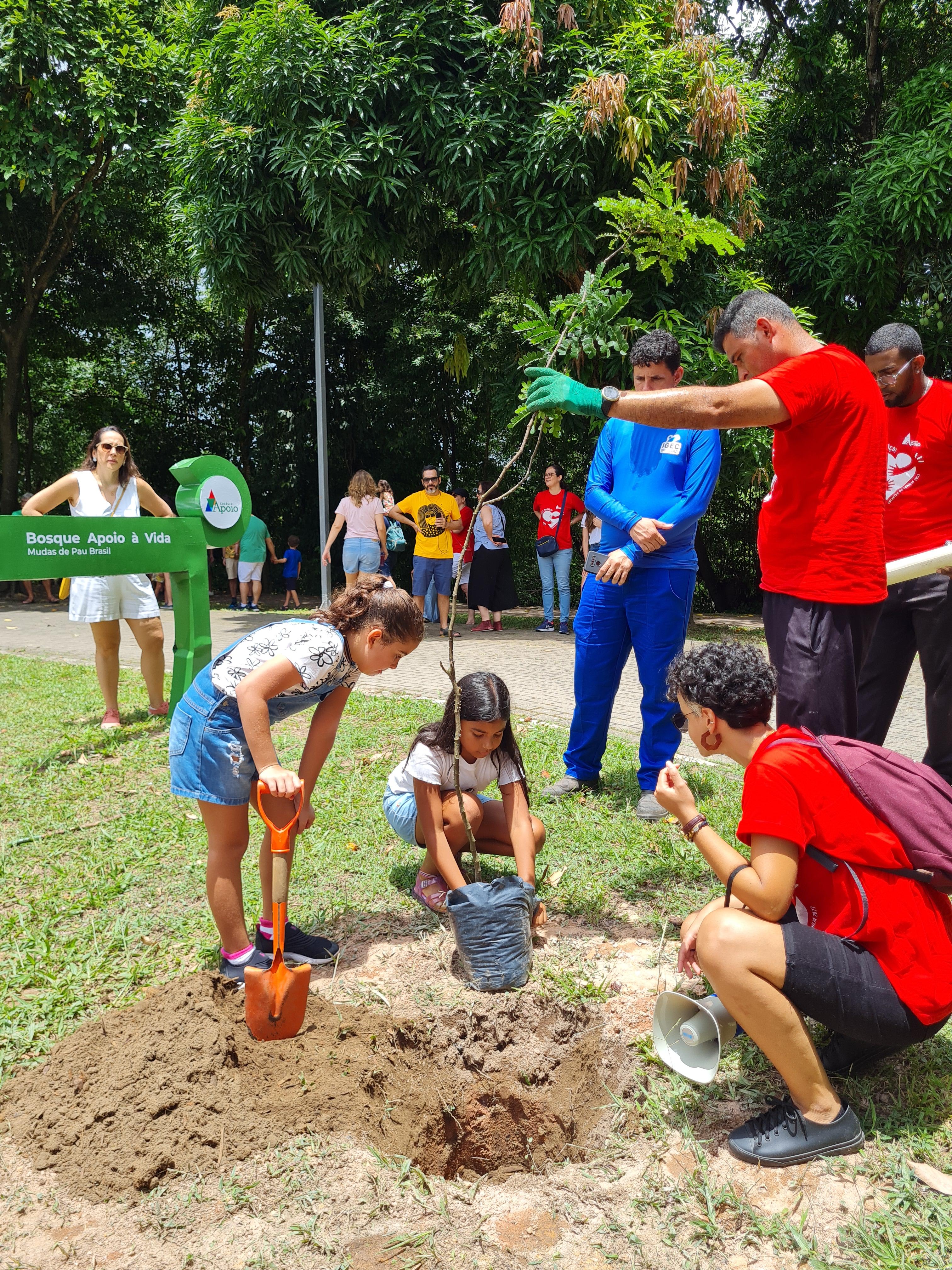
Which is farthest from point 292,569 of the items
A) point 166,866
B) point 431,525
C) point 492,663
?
point 166,866

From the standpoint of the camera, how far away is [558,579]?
37.6 feet

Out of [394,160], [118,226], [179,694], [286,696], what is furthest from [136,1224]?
[118,226]

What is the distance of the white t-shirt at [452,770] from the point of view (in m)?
3.31

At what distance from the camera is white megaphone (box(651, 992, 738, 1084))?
7.65 ft

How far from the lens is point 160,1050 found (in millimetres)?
2490

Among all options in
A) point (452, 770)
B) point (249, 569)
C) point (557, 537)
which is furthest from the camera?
point (249, 569)

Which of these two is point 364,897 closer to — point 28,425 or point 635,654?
point 635,654

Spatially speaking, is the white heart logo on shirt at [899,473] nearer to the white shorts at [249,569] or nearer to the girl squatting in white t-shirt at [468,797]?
the girl squatting in white t-shirt at [468,797]

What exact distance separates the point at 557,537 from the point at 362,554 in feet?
7.86

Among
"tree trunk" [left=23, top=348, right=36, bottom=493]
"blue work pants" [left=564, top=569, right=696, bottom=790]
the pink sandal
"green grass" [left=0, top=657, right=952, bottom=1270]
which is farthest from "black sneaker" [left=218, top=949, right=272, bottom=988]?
"tree trunk" [left=23, top=348, right=36, bottom=493]

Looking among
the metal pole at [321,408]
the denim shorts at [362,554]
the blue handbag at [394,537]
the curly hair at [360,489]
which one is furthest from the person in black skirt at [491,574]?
the metal pole at [321,408]

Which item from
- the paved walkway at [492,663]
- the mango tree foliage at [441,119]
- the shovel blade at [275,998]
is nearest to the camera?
the shovel blade at [275,998]

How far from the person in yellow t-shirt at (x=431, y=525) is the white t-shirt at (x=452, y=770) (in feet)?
23.4

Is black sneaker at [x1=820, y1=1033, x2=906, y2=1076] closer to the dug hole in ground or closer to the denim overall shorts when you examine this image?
the dug hole in ground
